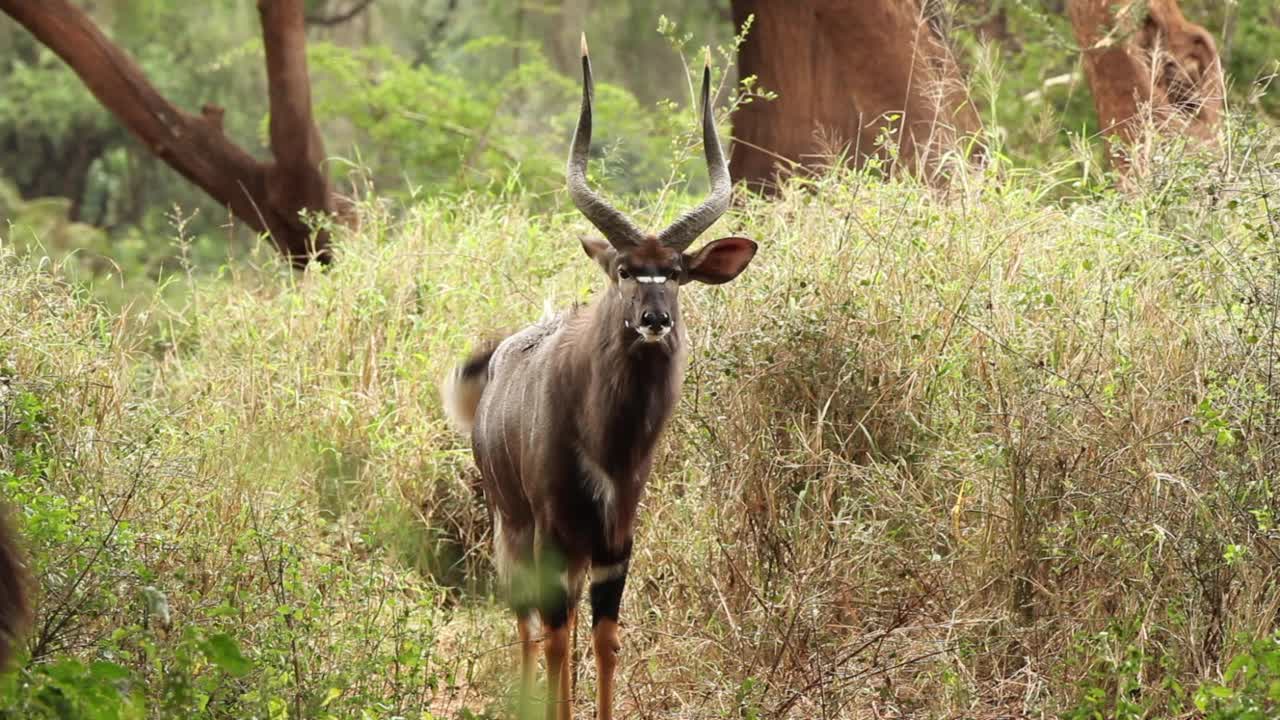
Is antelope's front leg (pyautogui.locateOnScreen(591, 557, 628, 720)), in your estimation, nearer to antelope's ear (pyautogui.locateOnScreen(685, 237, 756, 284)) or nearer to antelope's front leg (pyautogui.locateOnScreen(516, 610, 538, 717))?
antelope's front leg (pyautogui.locateOnScreen(516, 610, 538, 717))

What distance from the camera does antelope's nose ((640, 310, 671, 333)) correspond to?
4.77 m

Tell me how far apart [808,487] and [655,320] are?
146cm

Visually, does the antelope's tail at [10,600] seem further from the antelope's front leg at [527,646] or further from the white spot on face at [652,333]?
the antelope's front leg at [527,646]

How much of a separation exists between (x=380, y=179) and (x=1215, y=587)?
525 inches

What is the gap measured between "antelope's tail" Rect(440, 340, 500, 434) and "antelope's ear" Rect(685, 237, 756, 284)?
1.30m

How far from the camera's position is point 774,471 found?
5996 mm

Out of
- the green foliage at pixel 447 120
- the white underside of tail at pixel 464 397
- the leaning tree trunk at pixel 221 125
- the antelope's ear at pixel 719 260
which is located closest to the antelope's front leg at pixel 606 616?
the antelope's ear at pixel 719 260

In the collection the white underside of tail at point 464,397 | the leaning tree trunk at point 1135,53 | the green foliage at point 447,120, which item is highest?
the leaning tree trunk at point 1135,53

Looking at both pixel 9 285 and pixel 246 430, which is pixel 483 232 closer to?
pixel 246 430

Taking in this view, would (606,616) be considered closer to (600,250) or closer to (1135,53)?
(600,250)

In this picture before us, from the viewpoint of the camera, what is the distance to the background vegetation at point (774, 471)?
4.82 meters

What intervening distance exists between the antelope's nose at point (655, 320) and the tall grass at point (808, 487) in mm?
1071

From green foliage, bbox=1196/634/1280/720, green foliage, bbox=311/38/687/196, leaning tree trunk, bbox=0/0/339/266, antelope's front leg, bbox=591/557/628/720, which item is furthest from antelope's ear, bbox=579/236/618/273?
green foliage, bbox=311/38/687/196

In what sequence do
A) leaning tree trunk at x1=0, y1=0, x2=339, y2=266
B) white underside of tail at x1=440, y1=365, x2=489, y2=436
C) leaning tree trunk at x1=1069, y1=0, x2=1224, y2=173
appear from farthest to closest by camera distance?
leaning tree trunk at x1=0, y1=0, x2=339, y2=266 → leaning tree trunk at x1=1069, y1=0, x2=1224, y2=173 → white underside of tail at x1=440, y1=365, x2=489, y2=436
